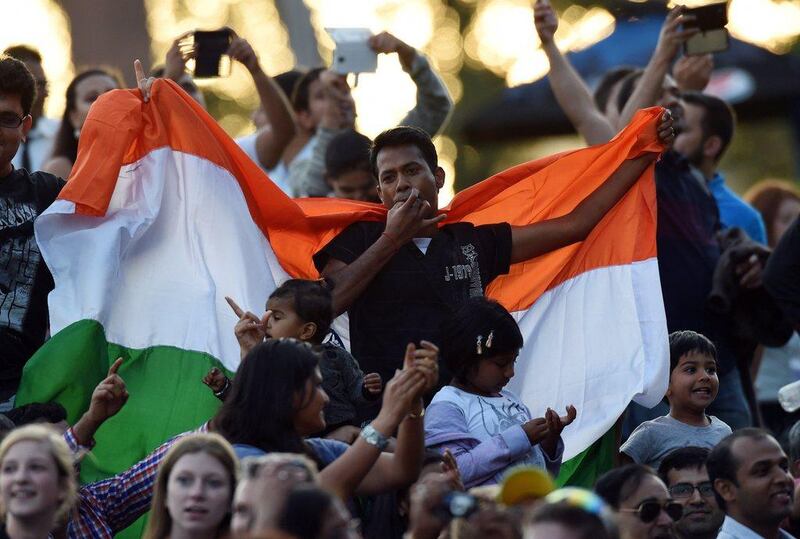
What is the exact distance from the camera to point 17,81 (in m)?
8.22

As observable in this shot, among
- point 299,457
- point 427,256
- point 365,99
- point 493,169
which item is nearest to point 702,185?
point 427,256

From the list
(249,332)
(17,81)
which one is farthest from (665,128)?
(17,81)

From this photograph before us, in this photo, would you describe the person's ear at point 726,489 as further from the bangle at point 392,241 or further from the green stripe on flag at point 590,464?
the bangle at point 392,241

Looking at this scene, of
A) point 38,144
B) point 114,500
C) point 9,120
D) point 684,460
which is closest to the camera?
point 114,500

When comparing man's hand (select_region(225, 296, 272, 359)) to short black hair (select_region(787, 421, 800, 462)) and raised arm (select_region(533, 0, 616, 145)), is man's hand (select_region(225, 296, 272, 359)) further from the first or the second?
raised arm (select_region(533, 0, 616, 145))

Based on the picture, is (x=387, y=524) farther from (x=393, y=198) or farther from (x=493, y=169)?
(x=493, y=169)

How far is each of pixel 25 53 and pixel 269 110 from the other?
4.64ft

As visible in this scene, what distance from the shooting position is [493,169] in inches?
1152

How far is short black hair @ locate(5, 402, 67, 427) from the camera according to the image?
7.88 metres

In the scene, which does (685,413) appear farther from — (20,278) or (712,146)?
(20,278)

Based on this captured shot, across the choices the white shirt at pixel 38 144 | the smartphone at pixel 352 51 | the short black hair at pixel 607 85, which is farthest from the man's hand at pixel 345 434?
the short black hair at pixel 607 85

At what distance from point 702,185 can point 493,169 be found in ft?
61.8

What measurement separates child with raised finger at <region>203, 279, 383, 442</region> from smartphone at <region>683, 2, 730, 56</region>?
3319mm

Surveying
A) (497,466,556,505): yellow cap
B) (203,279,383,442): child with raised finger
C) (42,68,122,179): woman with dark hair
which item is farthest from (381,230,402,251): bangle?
(42,68,122,179): woman with dark hair
